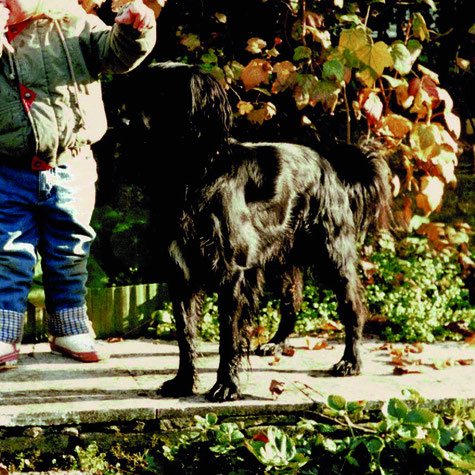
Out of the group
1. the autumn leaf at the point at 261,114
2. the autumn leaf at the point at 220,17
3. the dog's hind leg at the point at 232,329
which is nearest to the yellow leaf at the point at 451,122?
the autumn leaf at the point at 261,114

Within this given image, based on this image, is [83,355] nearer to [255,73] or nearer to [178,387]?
[178,387]

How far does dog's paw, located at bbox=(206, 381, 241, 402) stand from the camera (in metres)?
3.12

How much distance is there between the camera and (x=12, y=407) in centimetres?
298

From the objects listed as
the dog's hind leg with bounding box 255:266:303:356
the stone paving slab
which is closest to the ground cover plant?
the stone paving slab

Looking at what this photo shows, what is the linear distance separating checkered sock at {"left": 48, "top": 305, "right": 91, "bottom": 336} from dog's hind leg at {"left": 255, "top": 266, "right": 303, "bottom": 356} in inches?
37.2

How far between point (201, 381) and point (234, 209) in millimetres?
825

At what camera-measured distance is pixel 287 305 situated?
415 centimetres

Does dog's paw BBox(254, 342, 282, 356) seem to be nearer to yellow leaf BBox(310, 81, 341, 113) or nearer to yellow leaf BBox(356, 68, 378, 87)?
yellow leaf BBox(310, 81, 341, 113)

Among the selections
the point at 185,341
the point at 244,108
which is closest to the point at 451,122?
the point at 244,108

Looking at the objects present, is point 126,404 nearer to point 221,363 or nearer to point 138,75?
point 221,363

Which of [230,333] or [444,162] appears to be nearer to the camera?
[230,333]

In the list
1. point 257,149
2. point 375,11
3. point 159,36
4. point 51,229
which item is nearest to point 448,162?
point 375,11

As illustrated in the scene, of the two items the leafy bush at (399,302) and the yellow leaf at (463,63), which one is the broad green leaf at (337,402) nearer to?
the leafy bush at (399,302)

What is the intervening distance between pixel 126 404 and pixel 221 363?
44 centimetres
